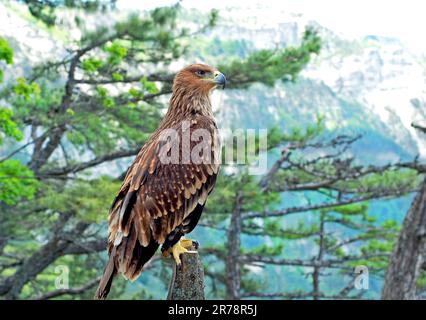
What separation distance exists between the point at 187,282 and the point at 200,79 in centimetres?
184

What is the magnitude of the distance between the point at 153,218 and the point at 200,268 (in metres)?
0.62

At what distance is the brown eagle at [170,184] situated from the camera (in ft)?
13.3

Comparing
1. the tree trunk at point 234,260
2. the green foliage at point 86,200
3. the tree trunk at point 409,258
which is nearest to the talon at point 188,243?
the tree trunk at point 409,258

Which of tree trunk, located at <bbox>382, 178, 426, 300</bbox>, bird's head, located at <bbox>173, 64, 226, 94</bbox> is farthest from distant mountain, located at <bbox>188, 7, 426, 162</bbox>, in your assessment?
bird's head, located at <bbox>173, 64, 226, 94</bbox>

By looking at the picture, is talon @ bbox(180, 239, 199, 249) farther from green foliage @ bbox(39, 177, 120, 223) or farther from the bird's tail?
green foliage @ bbox(39, 177, 120, 223)

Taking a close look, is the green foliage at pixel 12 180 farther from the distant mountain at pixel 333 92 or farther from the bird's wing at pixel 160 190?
the distant mountain at pixel 333 92

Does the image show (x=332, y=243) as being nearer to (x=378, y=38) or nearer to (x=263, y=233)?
(x=263, y=233)

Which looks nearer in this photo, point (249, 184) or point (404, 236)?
point (404, 236)

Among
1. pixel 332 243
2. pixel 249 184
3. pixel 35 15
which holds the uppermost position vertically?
pixel 35 15

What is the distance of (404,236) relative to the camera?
9.43m

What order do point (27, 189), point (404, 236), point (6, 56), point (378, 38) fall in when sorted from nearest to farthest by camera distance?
1. point (404, 236)
2. point (6, 56)
3. point (27, 189)
4. point (378, 38)

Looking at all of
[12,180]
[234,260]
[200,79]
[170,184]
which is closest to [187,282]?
[170,184]
